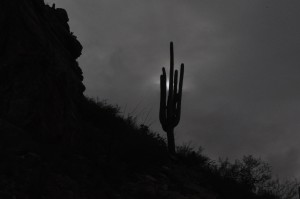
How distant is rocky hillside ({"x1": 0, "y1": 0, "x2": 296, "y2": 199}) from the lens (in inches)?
252

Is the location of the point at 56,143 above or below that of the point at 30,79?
below

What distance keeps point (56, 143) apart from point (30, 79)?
1250mm

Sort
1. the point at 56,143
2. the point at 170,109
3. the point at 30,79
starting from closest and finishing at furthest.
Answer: the point at 56,143, the point at 30,79, the point at 170,109

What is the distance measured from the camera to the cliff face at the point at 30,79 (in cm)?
744

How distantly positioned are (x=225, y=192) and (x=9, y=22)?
6.43 m

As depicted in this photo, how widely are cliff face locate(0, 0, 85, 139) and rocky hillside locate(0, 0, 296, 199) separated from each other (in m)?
0.02

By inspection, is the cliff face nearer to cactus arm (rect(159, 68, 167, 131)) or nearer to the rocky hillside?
the rocky hillside

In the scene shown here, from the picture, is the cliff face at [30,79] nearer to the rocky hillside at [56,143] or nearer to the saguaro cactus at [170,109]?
the rocky hillside at [56,143]

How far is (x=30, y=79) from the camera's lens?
7.75m

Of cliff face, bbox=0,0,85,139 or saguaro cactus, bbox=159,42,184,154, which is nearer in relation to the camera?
cliff face, bbox=0,0,85,139

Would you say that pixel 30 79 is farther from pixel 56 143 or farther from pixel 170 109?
pixel 170 109

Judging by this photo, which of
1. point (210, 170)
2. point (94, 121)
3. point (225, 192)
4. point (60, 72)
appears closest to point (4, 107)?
point (60, 72)

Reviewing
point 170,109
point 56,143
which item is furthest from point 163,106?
point 56,143

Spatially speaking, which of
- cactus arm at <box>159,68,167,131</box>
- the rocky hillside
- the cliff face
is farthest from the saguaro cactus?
the cliff face
